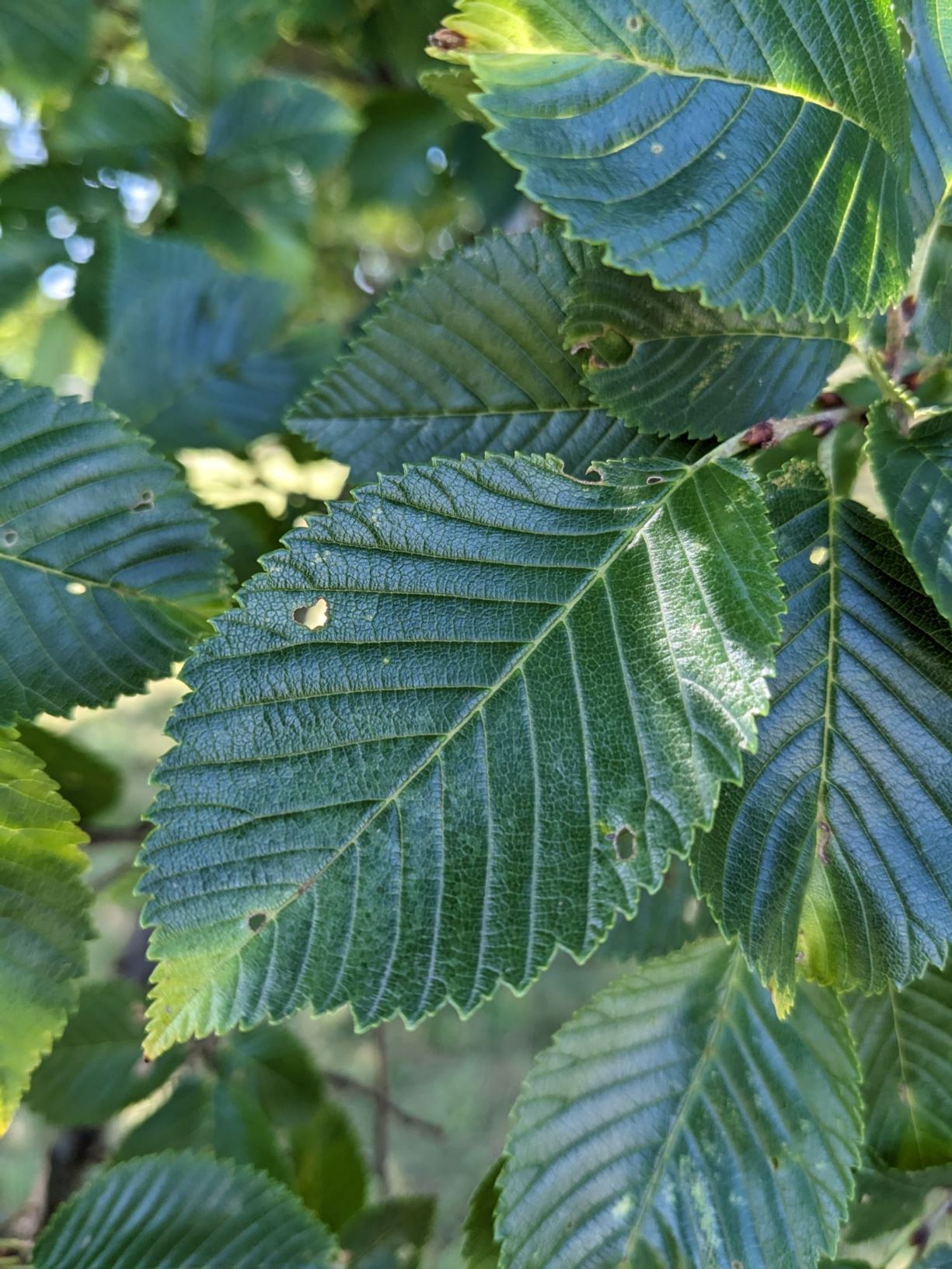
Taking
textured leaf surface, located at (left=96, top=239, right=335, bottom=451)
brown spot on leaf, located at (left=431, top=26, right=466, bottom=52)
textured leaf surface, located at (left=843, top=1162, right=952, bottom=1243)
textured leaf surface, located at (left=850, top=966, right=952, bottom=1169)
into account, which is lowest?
textured leaf surface, located at (left=843, top=1162, right=952, bottom=1243)

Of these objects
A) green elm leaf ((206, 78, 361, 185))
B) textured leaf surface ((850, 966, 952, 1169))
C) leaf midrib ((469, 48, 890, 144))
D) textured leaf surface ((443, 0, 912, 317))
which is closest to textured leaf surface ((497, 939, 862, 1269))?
textured leaf surface ((850, 966, 952, 1169))

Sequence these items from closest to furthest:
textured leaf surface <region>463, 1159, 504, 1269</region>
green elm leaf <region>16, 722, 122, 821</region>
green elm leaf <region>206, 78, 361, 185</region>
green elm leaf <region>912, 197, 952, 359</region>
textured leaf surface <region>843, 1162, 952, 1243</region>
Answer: green elm leaf <region>912, 197, 952, 359</region>
textured leaf surface <region>463, 1159, 504, 1269</region>
textured leaf surface <region>843, 1162, 952, 1243</region>
green elm leaf <region>16, 722, 122, 821</region>
green elm leaf <region>206, 78, 361, 185</region>

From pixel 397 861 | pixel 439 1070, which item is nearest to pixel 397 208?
pixel 397 861

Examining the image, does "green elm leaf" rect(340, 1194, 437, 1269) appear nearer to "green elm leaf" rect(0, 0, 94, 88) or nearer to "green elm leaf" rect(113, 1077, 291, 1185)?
"green elm leaf" rect(113, 1077, 291, 1185)

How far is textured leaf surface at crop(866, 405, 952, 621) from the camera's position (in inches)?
26.7

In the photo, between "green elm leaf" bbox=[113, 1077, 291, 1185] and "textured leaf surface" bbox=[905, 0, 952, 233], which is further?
"green elm leaf" bbox=[113, 1077, 291, 1185]

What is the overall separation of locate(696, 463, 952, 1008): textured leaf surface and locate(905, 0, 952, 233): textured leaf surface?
13.7 inches

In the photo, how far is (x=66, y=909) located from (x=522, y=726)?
0.41 meters

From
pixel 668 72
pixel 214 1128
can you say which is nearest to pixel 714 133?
pixel 668 72

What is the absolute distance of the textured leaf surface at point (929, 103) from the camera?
79cm

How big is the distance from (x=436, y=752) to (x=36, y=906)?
0.37m

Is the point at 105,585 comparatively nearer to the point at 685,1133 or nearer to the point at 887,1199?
the point at 685,1133

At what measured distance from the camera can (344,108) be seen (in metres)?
1.67

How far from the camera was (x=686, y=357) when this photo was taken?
80 cm
